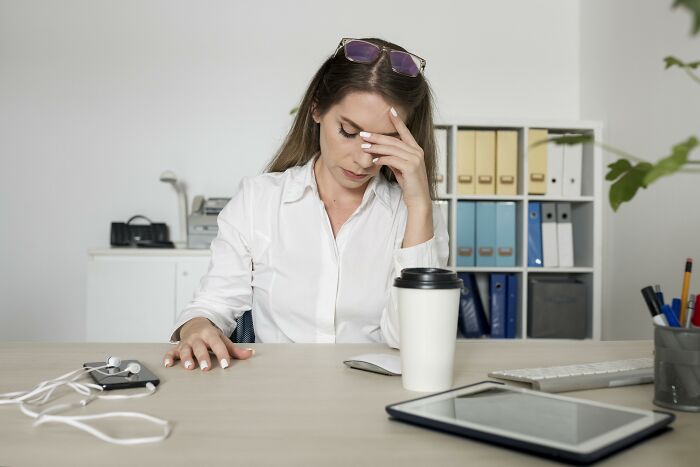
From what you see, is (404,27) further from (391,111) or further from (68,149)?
(391,111)

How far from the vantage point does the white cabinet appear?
294cm

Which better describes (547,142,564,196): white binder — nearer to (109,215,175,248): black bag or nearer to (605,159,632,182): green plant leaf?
(109,215,175,248): black bag

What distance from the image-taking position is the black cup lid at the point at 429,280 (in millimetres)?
822

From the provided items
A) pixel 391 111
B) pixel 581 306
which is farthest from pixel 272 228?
pixel 581 306

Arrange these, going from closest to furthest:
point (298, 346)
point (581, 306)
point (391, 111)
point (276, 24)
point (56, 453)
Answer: point (56, 453)
point (298, 346)
point (391, 111)
point (581, 306)
point (276, 24)

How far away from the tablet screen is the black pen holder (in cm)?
10

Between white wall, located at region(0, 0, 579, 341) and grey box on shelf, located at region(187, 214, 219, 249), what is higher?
white wall, located at region(0, 0, 579, 341)

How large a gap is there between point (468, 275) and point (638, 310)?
2.59 feet

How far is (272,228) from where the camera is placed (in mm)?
1579

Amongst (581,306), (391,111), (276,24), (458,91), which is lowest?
(581,306)

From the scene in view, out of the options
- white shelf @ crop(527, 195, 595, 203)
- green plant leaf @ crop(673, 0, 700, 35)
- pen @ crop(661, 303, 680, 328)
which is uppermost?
white shelf @ crop(527, 195, 595, 203)

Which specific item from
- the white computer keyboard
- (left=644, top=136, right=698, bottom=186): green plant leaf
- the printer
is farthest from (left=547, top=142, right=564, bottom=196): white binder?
(left=644, top=136, right=698, bottom=186): green plant leaf

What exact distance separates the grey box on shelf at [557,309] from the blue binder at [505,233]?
18 centimetres

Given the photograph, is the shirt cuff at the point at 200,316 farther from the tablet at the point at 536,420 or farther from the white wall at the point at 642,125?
the white wall at the point at 642,125
